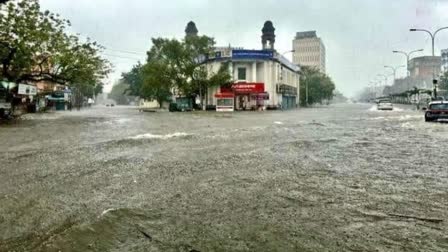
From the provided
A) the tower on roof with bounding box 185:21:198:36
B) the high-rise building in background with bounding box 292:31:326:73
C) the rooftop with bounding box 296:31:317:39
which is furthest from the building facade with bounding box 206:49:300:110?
the rooftop with bounding box 296:31:317:39

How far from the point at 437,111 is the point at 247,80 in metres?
41.6

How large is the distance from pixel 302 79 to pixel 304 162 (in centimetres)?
10342

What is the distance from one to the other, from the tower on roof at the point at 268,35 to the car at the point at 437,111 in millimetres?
59862

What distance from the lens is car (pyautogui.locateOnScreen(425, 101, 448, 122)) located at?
31688mm

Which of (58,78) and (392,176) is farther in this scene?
(58,78)

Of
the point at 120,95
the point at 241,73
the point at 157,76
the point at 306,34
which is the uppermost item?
the point at 306,34

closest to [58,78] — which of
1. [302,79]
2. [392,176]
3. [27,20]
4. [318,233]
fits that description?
[27,20]

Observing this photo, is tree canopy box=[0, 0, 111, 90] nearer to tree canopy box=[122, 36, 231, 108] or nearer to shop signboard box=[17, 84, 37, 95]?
shop signboard box=[17, 84, 37, 95]

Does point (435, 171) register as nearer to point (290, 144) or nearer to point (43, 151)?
point (290, 144)

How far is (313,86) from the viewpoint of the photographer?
119188 millimetres

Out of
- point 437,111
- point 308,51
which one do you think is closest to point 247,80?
point 437,111

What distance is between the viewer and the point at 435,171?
414 inches

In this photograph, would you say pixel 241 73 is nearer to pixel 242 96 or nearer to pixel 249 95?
pixel 242 96

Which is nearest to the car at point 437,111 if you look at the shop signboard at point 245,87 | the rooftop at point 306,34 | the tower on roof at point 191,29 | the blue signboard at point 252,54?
the shop signboard at point 245,87
